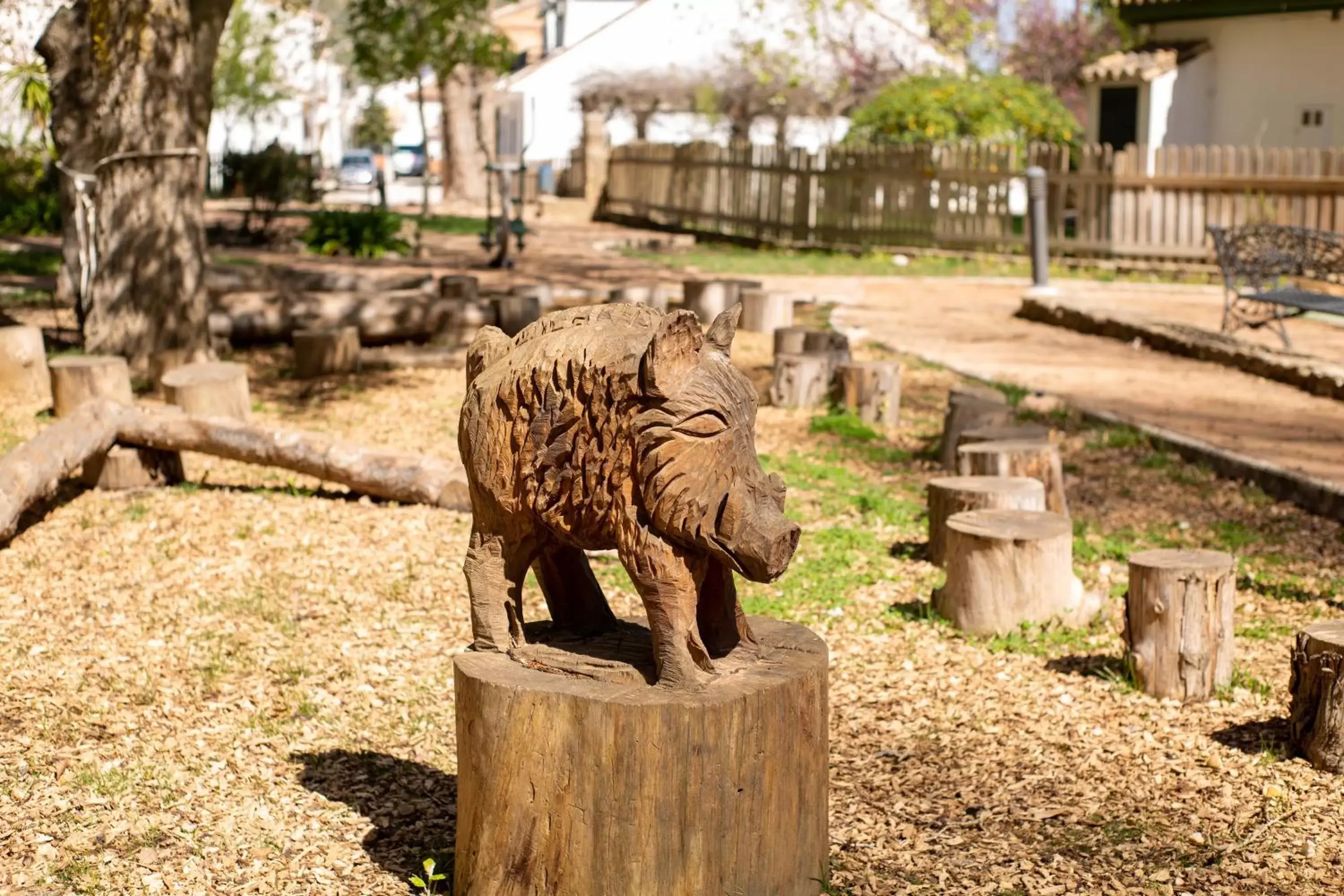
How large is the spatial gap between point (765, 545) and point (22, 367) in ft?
27.8

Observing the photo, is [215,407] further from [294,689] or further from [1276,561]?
[1276,561]

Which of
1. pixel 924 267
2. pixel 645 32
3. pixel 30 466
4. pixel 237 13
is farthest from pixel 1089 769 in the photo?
pixel 645 32

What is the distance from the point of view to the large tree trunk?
10406 millimetres

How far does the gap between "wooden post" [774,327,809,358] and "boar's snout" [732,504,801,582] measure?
812 cm

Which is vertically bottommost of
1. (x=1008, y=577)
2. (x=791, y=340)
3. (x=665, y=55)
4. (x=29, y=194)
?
(x=1008, y=577)

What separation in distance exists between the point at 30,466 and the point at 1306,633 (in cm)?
580

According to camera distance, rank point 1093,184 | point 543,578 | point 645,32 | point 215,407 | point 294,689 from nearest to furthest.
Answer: point 543,578 < point 294,689 < point 215,407 < point 1093,184 < point 645,32

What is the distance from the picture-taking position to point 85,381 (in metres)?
9.34

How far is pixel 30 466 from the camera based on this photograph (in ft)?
23.8

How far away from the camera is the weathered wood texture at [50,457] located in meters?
7.04

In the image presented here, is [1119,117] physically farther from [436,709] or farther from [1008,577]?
[436,709]

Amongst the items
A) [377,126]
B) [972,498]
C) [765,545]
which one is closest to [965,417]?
[972,498]

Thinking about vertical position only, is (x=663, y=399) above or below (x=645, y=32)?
below

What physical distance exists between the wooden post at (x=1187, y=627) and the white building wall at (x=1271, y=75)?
20.4 meters
